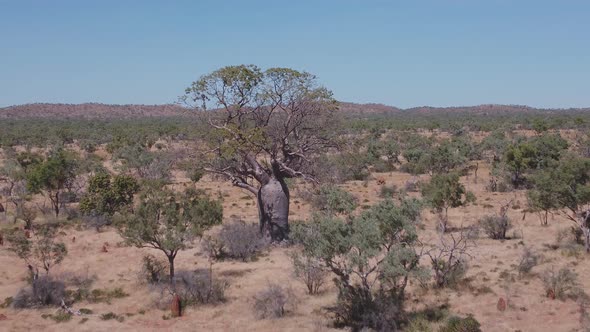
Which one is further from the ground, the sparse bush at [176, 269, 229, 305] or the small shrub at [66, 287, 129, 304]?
the sparse bush at [176, 269, 229, 305]

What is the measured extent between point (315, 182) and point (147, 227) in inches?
349

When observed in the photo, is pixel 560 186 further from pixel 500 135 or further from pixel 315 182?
pixel 500 135

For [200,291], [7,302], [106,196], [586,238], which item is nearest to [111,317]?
[200,291]

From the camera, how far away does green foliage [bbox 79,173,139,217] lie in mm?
29422

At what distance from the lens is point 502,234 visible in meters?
24.5

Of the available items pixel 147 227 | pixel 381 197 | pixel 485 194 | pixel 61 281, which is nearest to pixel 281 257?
pixel 147 227

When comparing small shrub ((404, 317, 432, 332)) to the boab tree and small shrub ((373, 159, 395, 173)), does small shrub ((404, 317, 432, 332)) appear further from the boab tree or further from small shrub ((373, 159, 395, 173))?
small shrub ((373, 159, 395, 173))

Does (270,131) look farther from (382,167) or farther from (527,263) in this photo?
(382,167)

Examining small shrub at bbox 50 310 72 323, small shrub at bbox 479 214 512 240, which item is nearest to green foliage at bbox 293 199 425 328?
small shrub at bbox 50 310 72 323

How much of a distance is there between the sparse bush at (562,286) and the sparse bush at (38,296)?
1573 centimetres

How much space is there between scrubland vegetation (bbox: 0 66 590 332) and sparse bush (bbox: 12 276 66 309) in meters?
0.05

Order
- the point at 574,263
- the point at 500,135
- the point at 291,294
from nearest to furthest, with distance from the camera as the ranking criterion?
the point at 291,294, the point at 574,263, the point at 500,135

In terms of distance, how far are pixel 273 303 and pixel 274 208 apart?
7.77 m

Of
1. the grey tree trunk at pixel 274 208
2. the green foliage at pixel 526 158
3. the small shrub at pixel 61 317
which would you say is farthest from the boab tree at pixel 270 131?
the green foliage at pixel 526 158
